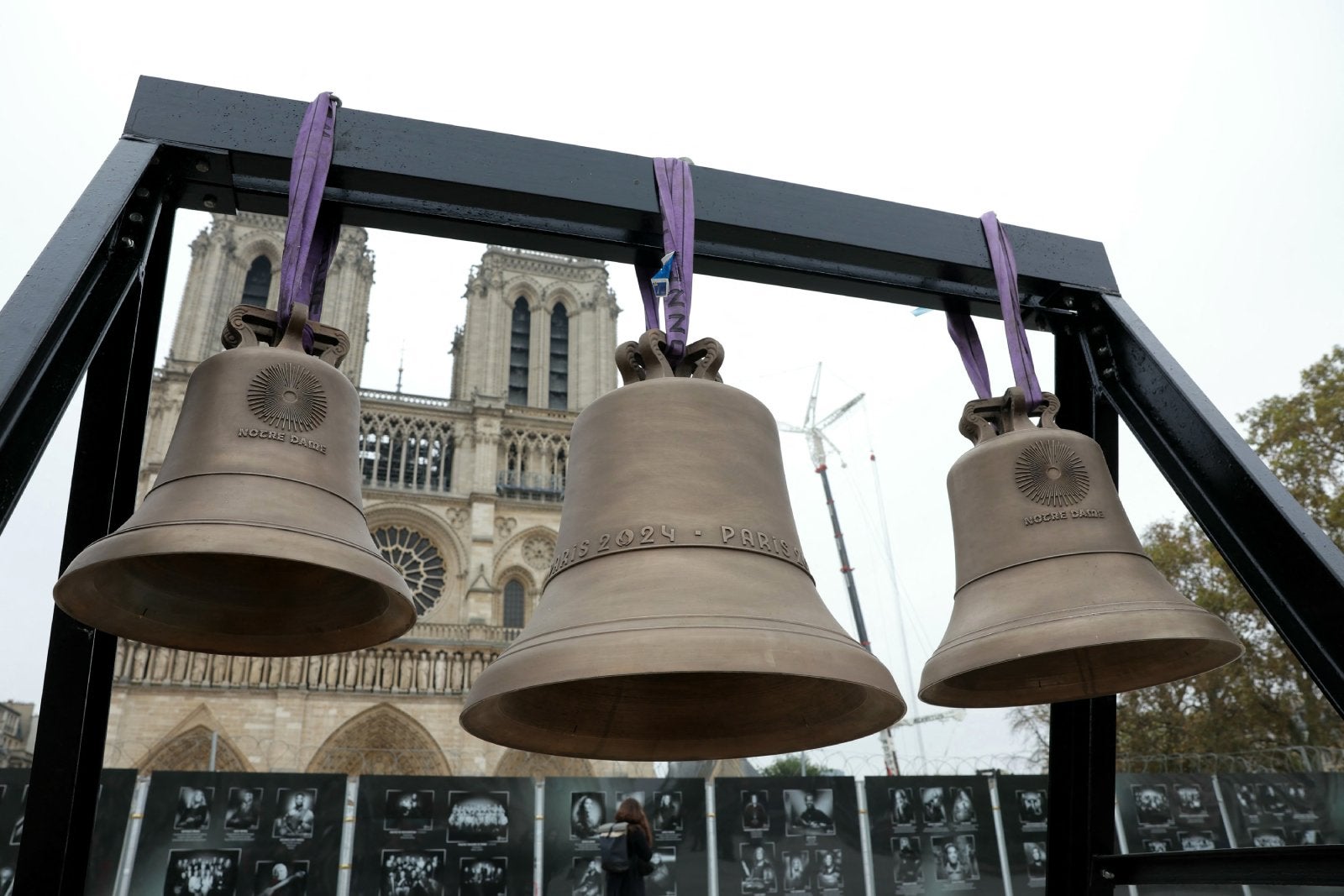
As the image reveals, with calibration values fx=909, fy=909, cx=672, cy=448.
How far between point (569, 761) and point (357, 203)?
23.8 meters

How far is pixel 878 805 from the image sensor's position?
677 centimetres

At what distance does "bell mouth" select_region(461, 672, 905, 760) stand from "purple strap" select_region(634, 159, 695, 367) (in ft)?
2.06

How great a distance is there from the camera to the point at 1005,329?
207 cm

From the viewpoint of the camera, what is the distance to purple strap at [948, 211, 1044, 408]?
202 centimetres

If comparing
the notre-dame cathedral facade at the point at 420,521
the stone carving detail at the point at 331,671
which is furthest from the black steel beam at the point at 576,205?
the stone carving detail at the point at 331,671

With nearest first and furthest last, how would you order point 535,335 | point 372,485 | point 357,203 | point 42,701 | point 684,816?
point 42,701, point 357,203, point 684,816, point 372,485, point 535,335

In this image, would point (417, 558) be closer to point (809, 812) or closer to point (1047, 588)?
point (809, 812)

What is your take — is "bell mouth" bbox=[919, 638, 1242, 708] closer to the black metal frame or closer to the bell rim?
the black metal frame

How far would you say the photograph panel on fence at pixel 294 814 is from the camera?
5.91 meters

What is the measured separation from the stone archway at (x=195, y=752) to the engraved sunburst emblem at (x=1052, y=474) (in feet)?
78.9

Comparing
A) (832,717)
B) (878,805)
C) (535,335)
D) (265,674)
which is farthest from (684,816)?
(535,335)

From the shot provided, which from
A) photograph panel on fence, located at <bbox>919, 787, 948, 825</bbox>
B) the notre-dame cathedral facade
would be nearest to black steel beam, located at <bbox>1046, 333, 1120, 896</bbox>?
photograph panel on fence, located at <bbox>919, 787, 948, 825</bbox>

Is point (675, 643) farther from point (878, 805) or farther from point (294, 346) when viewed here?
point (878, 805)

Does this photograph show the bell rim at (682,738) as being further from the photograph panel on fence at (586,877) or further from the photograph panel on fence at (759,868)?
the photograph panel on fence at (759,868)
